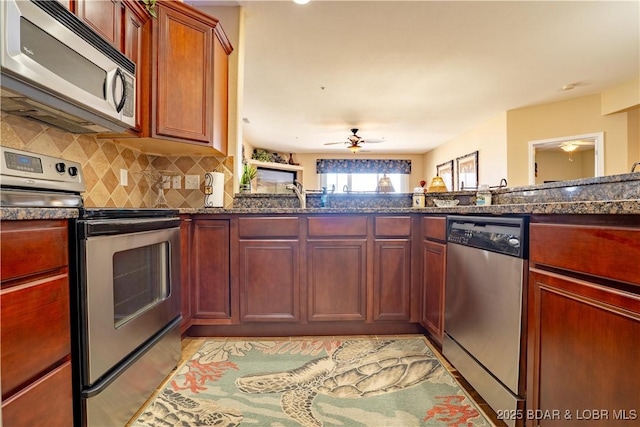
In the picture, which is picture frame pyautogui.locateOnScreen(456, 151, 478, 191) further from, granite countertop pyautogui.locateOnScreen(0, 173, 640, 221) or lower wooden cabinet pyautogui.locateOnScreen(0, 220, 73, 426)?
lower wooden cabinet pyautogui.locateOnScreen(0, 220, 73, 426)

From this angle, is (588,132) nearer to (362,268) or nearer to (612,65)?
(612,65)

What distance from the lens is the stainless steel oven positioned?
39.3 inches

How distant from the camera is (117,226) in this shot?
1.16 meters

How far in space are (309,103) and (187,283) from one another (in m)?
3.70

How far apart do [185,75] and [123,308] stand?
1.54m

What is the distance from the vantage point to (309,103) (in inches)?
187

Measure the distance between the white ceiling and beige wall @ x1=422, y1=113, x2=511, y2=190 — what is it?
27 cm

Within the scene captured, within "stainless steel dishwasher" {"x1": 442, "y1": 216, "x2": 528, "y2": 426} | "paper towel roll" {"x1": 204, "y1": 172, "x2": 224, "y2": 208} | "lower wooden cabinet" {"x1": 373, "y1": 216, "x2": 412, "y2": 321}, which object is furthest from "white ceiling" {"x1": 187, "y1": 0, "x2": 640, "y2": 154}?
"stainless steel dishwasher" {"x1": 442, "y1": 216, "x2": 528, "y2": 426}

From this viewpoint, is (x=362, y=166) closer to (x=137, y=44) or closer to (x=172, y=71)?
(x=172, y=71)

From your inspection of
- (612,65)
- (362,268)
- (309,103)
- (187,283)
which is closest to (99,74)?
(187,283)

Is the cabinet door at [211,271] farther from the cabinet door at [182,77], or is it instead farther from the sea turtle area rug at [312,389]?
the cabinet door at [182,77]

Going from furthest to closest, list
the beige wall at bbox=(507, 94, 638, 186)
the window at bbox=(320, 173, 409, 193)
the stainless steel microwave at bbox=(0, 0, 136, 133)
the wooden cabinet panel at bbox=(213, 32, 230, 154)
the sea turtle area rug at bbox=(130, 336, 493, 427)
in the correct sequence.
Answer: the window at bbox=(320, 173, 409, 193)
the beige wall at bbox=(507, 94, 638, 186)
the wooden cabinet panel at bbox=(213, 32, 230, 154)
the sea turtle area rug at bbox=(130, 336, 493, 427)
the stainless steel microwave at bbox=(0, 0, 136, 133)

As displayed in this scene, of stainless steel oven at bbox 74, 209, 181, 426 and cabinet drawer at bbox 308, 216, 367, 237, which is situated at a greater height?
cabinet drawer at bbox 308, 216, 367, 237

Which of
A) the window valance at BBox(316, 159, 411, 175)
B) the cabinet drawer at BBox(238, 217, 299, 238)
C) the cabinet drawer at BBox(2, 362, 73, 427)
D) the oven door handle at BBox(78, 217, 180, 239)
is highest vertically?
the window valance at BBox(316, 159, 411, 175)
